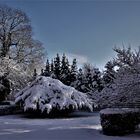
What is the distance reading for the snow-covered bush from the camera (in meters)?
17.7

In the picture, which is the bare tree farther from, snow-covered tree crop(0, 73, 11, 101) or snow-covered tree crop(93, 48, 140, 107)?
snow-covered tree crop(93, 48, 140, 107)

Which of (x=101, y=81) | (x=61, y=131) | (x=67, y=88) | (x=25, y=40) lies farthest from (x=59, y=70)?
(x=61, y=131)

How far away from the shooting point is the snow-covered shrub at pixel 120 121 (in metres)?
10.8

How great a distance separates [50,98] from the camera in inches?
719

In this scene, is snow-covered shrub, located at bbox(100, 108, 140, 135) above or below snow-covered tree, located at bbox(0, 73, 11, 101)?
below

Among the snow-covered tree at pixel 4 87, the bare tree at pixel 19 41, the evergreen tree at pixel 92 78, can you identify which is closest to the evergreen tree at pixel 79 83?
the evergreen tree at pixel 92 78

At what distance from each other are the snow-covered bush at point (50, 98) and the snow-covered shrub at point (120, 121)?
22.1 feet

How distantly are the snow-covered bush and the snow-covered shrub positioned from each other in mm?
6734

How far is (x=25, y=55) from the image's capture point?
2819 cm

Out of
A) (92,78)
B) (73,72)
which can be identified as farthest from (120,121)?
(73,72)

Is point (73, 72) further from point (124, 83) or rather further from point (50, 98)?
point (124, 83)

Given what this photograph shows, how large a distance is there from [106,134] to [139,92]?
1.94 meters

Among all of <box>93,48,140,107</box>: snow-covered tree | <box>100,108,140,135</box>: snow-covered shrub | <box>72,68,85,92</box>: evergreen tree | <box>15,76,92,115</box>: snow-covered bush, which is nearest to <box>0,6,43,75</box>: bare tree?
<box>72,68,85,92</box>: evergreen tree

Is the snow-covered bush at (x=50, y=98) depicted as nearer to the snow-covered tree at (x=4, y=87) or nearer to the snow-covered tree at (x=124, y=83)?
the snow-covered tree at (x=124, y=83)
